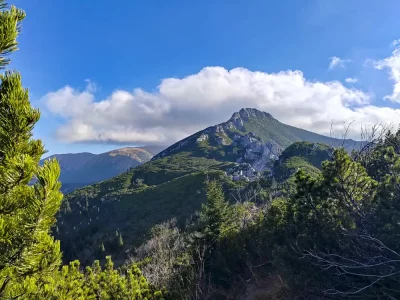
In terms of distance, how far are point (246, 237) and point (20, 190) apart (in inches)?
676

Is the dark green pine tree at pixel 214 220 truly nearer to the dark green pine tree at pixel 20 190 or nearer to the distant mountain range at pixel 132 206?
the dark green pine tree at pixel 20 190

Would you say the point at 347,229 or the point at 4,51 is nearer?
the point at 4,51

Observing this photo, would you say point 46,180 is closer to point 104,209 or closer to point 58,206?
point 58,206

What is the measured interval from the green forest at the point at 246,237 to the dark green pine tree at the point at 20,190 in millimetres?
10

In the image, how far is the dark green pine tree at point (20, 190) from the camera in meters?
2.89

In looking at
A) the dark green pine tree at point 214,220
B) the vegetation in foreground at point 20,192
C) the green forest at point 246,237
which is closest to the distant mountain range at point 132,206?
the dark green pine tree at point 214,220

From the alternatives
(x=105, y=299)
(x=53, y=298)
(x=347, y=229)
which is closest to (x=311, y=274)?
(x=347, y=229)

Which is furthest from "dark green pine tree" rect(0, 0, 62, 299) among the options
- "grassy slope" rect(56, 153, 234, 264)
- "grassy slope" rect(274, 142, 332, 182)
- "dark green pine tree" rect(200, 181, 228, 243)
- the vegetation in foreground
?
"grassy slope" rect(274, 142, 332, 182)

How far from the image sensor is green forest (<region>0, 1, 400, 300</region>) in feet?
9.84

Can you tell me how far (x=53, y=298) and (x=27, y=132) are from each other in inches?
110

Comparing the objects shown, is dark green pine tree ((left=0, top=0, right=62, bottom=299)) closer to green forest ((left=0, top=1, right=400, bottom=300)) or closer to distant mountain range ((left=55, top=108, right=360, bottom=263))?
green forest ((left=0, top=1, right=400, bottom=300))

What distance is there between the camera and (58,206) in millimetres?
3000

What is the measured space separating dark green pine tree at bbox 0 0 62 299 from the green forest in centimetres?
1

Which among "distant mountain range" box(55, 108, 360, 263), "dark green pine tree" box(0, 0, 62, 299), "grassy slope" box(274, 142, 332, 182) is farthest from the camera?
"grassy slope" box(274, 142, 332, 182)
